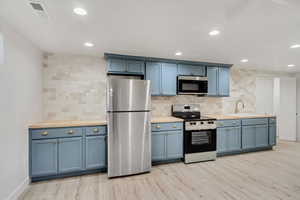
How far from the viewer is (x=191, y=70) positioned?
3703mm

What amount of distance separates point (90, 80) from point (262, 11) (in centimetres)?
307

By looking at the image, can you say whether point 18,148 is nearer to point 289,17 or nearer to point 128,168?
point 128,168

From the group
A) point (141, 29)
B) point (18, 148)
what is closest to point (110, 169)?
point (18, 148)

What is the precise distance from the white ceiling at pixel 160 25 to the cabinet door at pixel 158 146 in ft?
5.64

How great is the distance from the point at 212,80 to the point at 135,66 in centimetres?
205

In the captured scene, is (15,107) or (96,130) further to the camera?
(96,130)

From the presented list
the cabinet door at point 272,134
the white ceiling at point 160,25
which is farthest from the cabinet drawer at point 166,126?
the cabinet door at point 272,134

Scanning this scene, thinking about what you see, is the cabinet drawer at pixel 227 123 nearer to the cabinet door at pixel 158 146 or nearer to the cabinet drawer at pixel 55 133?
the cabinet door at pixel 158 146

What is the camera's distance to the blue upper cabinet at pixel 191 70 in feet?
11.9

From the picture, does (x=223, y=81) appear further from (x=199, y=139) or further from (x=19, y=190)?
(x=19, y=190)

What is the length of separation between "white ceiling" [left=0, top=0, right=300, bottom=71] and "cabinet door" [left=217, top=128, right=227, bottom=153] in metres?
1.79

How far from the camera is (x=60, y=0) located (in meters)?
1.45

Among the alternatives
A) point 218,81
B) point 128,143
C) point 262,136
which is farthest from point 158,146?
point 262,136

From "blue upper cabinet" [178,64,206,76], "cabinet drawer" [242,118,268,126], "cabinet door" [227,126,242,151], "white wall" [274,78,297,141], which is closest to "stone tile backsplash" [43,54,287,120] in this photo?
"blue upper cabinet" [178,64,206,76]
